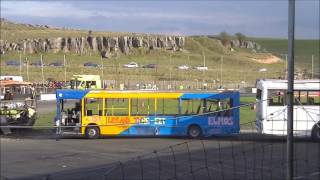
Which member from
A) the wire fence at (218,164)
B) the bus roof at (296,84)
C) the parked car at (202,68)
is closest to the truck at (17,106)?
the wire fence at (218,164)

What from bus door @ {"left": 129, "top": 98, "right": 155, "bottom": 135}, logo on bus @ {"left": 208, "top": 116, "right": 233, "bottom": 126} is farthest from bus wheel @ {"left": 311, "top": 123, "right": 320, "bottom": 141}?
bus door @ {"left": 129, "top": 98, "right": 155, "bottom": 135}

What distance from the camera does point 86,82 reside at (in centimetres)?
3112

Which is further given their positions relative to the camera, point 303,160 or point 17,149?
point 17,149

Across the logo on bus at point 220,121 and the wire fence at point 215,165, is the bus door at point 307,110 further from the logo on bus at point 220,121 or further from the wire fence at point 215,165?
the logo on bus at point 220,121

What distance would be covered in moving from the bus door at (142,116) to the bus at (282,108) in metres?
4.23

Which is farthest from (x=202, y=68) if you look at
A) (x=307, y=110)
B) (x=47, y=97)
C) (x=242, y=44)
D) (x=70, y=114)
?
(x=307, y=110)

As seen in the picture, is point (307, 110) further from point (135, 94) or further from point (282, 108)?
point (135, 94)

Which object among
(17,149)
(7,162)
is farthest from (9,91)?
(7,162)

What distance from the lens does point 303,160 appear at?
14.9 meters

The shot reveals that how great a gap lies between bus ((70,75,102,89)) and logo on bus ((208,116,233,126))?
7227 millimetres

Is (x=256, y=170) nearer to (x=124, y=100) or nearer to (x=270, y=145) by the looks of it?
(x=270, y=145)

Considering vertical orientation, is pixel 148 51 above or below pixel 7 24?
below

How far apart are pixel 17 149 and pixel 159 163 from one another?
686cm

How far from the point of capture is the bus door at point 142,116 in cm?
2441
